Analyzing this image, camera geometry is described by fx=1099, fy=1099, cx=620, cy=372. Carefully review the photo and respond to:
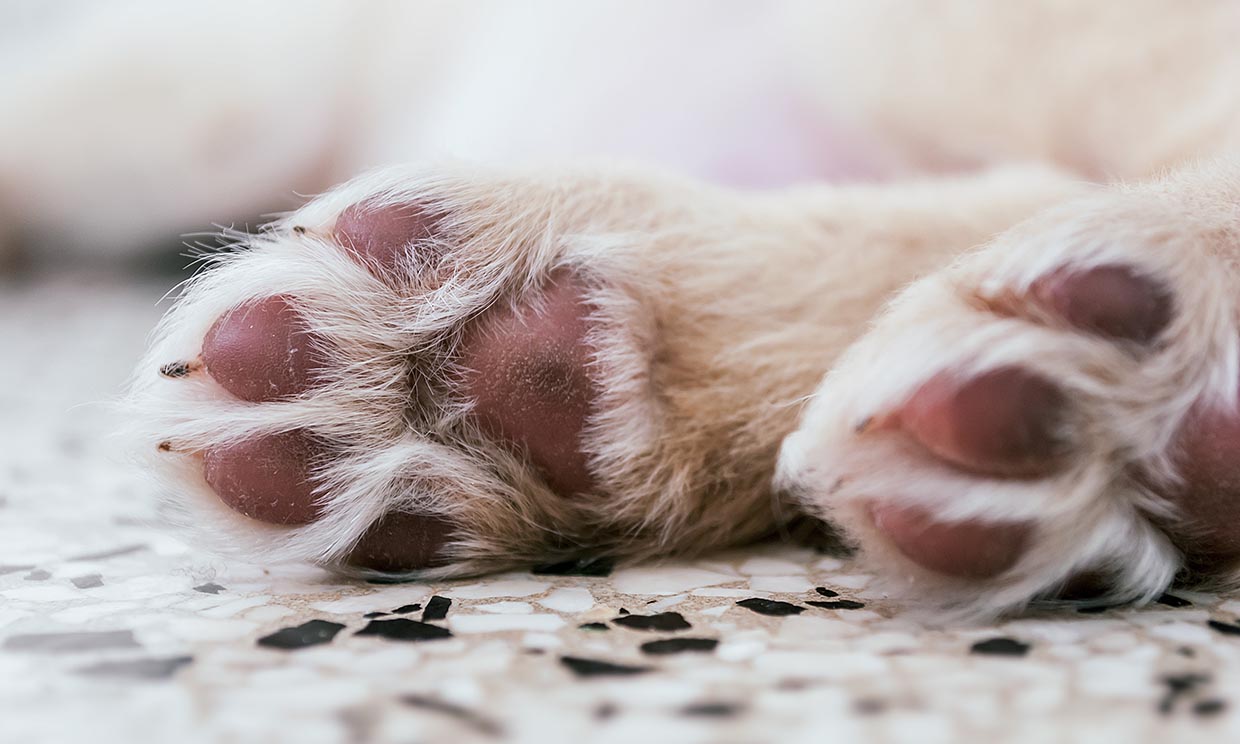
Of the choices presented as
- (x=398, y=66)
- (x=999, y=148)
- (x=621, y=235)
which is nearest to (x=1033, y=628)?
(x=621, y=235)

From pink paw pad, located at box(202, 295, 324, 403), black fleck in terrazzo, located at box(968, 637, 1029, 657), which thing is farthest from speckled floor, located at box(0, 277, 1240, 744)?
pink paw pad, located at box(202, 295, 324, 403)

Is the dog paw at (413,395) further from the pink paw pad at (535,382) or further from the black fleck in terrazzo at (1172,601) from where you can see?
the black fleck in terrazzo at (1172,601)

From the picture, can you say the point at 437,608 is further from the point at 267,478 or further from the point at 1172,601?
the point at 1172,601

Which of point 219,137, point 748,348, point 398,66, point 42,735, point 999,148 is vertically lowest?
point 42,735

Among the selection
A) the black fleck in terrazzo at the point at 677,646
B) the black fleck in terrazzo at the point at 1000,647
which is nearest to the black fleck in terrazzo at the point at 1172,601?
the black fleck in terrazzo at the point at 1000,647

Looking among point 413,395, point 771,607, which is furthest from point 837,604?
point 413,395

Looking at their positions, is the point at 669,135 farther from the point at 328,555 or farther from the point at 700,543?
the point at 328,555
